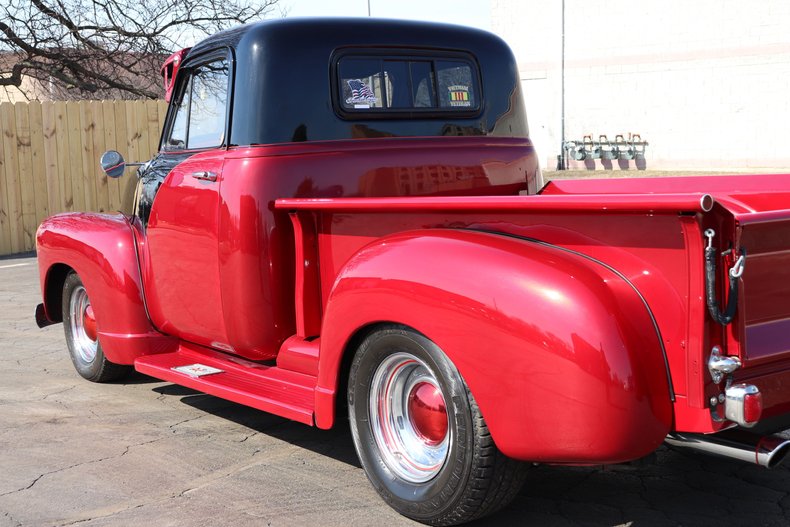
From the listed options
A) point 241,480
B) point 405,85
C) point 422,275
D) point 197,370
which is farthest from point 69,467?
point 405,85

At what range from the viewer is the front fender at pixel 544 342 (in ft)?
8.82

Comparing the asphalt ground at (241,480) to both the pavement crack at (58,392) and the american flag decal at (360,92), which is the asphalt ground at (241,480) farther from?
the american flag decal at (360,92)

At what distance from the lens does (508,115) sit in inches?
196

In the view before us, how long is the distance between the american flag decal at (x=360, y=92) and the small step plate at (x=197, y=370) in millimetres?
1414

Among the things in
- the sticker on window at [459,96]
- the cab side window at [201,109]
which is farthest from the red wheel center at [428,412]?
the sticker on window at [459,96]

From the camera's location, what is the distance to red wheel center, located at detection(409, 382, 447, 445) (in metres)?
3.28

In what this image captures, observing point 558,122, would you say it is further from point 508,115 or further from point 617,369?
point 617,369

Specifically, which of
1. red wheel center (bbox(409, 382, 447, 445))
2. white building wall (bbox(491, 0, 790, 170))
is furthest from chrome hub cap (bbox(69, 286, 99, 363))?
white building wall (bbox(491, 0, 790, 170))

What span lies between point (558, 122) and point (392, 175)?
86.3 ft

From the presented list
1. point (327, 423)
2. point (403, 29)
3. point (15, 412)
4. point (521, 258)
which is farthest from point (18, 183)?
point (521, 258)

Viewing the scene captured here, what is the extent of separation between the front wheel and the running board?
1.07ft

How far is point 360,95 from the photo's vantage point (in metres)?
4.45

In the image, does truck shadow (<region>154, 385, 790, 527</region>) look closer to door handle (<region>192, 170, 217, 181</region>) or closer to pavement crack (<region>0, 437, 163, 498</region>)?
pavement crack (<region>0, 437, 163, 498</region>)

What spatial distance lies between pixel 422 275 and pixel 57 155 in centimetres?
1079
